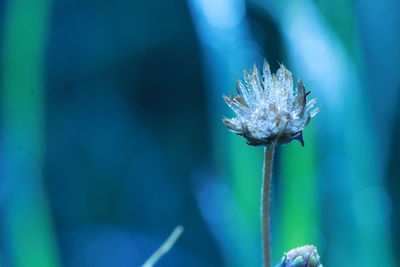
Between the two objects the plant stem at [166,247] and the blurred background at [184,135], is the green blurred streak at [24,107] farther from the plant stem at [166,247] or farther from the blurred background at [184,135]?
the plant stem at [166,247]

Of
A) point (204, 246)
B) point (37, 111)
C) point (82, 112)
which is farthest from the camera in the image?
point (82, 112)

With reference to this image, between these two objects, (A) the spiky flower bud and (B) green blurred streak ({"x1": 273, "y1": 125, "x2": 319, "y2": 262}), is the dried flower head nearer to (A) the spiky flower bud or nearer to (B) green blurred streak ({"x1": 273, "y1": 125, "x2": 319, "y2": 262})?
(A) the spiky flower bud

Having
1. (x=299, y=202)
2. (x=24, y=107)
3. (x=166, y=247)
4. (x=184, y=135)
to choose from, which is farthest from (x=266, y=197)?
(x=184, y=135)

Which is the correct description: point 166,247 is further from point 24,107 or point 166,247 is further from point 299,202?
point 24,107

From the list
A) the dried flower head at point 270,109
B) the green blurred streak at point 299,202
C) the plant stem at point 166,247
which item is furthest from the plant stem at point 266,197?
the green blurred streak at point 299,202

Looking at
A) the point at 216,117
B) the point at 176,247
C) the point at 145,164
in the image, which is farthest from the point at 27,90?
the point at 176,247

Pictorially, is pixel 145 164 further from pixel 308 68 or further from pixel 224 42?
pixel 308 68
